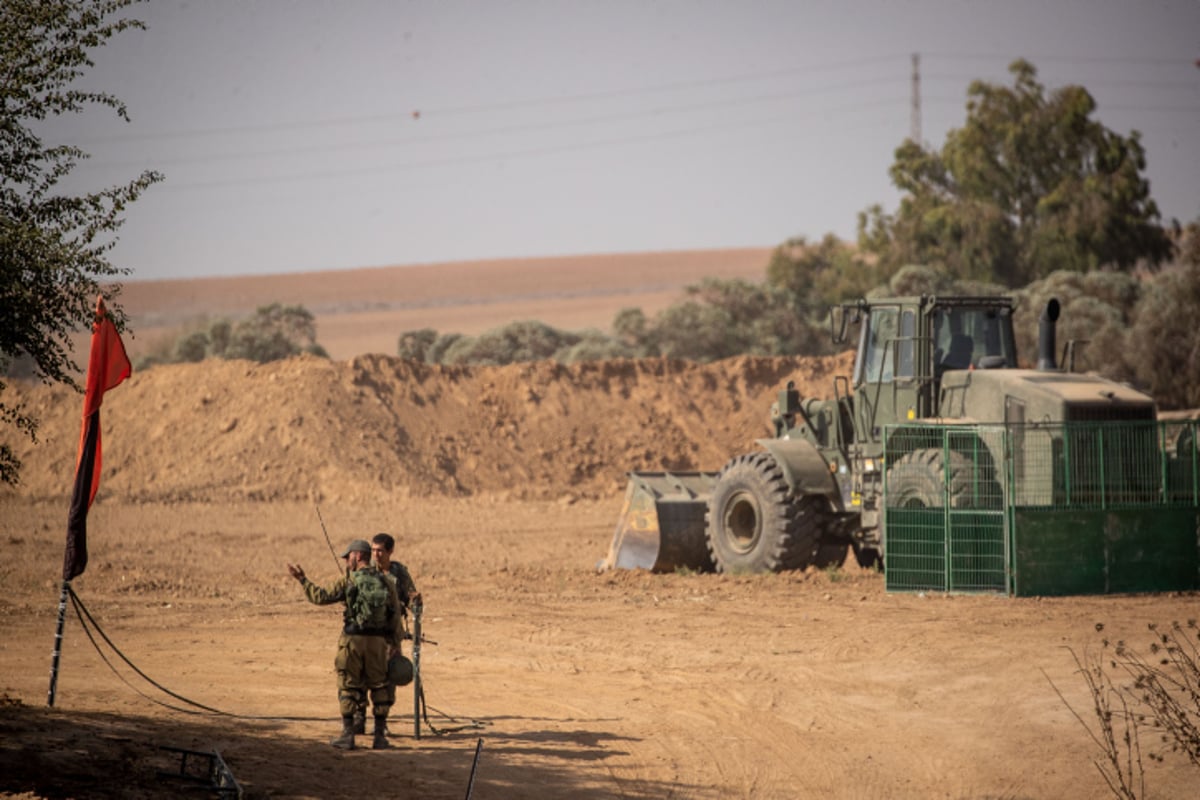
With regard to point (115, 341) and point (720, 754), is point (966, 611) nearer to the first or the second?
point (720, 754)

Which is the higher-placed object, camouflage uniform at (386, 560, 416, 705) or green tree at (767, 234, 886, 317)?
green tree at (767, 234, 886, 317)

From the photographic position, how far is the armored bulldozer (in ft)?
52.7

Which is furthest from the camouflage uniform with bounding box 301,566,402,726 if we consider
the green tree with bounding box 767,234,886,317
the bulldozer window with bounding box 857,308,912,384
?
the green tree with bounding box 767,234,886,317

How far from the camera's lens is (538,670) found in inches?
527

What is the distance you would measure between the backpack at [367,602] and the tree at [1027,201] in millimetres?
51677

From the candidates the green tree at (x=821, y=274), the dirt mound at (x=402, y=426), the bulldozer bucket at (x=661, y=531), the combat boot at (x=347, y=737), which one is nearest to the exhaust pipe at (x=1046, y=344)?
the bulldozer bucket at (x=661, y=531)

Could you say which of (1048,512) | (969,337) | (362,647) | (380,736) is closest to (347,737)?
(380,736)

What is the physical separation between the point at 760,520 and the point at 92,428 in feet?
31.3

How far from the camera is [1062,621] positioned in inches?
580

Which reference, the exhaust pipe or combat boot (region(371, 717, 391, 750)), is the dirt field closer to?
combat boot (region(371, 717, 391, 750))

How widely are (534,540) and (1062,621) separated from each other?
1243 centimetres

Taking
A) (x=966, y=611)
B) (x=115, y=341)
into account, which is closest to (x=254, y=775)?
(x=115, y=341)

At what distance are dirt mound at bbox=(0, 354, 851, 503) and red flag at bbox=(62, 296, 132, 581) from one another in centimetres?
2077

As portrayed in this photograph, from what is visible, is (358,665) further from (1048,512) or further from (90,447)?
(1048,512)
